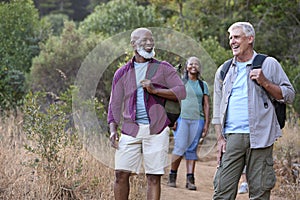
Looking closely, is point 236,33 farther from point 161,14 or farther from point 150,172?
point 161,14

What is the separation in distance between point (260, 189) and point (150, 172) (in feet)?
3.46

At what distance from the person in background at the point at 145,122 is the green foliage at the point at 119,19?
12725 mm

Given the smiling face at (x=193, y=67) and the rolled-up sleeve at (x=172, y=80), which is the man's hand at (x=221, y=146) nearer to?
the rolled-up sleeve at (x=172, y=80)

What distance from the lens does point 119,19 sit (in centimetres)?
1834

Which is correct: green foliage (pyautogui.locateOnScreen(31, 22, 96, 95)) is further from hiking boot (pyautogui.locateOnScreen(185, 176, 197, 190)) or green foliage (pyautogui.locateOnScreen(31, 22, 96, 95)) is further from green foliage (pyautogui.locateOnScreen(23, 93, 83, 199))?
green foliage (pyautogui.locateOnScreen(23, 93, 83, 199))

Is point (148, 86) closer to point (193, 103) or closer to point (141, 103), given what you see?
point (141, 103)

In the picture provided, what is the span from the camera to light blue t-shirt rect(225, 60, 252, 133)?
4523mm

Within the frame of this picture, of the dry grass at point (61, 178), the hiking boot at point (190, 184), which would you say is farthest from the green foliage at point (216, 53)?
the dry grass at point (61, 178)

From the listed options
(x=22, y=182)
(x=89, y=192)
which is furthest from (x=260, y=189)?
(x=22, y=182)

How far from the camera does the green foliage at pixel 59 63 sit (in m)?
12.1

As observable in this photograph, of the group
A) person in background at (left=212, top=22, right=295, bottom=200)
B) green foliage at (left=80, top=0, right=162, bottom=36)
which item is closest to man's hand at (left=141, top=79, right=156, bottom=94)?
person in background at (left=212, top=22, right=295, bottom=200)

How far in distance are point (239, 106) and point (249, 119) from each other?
0.16m

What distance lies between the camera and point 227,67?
4777mm

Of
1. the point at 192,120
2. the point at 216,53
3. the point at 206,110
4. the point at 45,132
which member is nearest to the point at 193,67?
the point at 206,110
